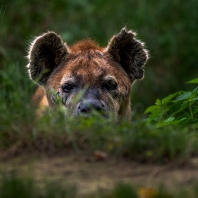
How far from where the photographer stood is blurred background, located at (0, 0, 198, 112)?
12.7 m

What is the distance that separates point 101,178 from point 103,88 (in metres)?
2.78

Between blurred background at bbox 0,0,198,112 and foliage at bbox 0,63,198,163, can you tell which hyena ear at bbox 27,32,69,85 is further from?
blurred background at bbox 0,0,198,112

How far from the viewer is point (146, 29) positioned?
1293 cm

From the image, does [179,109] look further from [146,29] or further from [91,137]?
[146,29]

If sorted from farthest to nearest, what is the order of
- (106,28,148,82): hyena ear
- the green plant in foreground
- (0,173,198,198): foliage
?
(106,28,148,82): hyena ear
the green plant in foreground
(0,173,198,198): foliage

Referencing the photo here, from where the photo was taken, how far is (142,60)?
25.6 ft

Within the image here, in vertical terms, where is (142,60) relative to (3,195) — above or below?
above

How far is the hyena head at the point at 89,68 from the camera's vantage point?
703cm

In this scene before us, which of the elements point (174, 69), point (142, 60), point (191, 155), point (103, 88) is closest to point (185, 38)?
point (174, 69)

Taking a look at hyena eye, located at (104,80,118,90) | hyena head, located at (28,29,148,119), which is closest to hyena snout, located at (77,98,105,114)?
hyena head, located at (28,29,148,119)

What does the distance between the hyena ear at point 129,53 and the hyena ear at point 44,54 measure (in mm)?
500

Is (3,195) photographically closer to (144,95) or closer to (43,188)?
(43,188)

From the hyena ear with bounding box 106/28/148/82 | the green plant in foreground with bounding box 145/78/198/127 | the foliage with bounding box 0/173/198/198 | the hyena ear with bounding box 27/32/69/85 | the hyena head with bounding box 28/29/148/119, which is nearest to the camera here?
the foliage with bounding box 0/173/198/198

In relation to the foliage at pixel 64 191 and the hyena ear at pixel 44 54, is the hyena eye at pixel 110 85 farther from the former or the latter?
the foliage at pixel 64 191
